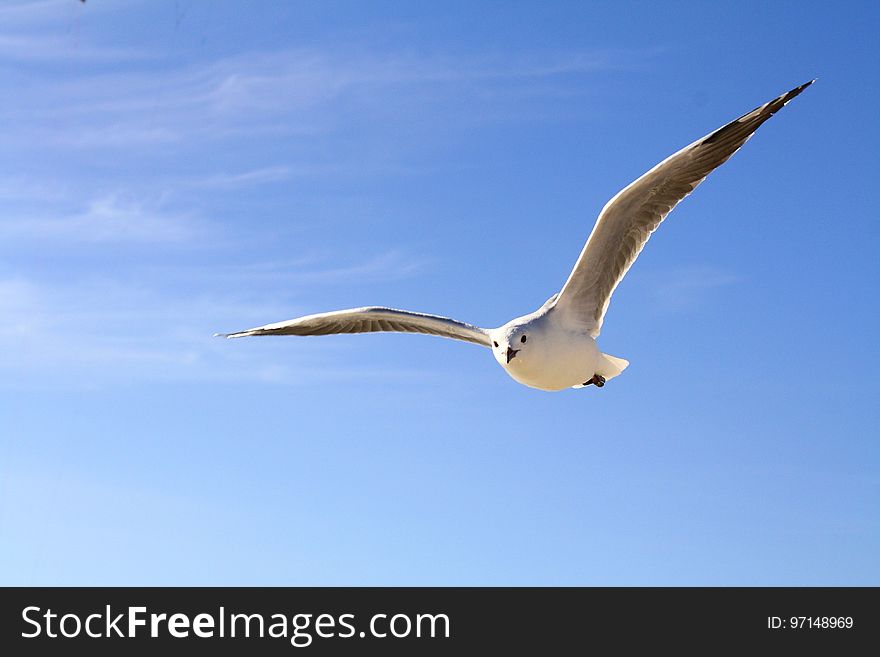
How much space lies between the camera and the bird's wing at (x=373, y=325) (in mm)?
13531

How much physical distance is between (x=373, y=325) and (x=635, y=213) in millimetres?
5166

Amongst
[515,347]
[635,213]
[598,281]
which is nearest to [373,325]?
[515,347]

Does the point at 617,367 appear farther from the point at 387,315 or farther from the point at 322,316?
the point at 322,316

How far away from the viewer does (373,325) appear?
1524cm

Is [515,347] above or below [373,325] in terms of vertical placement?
below

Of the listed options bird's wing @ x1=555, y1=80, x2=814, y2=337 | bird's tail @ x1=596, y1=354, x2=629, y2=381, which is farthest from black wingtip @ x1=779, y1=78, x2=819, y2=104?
bird's tail @ x1=596, y1=354, x2=629, y2=381

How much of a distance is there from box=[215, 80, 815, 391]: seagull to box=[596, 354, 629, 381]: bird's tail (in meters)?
0.01

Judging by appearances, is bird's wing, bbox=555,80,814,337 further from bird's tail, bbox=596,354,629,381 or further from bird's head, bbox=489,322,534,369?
bird's head, bbox=489,322,534,369

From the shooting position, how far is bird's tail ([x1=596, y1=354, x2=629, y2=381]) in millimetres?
13000

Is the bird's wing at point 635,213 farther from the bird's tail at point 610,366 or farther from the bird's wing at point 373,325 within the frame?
the bird's wing at point 373,325

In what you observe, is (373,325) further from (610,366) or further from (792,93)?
(792,93)

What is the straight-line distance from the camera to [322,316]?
1495cm
